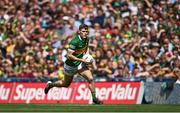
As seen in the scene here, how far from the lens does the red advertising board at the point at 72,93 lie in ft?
73.7

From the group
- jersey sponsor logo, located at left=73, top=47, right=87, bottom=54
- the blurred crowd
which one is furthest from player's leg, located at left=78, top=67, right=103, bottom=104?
the blurred crowd

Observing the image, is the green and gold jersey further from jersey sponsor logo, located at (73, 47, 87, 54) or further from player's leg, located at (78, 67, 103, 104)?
player's leg, located at (78, 67, 103, 104)

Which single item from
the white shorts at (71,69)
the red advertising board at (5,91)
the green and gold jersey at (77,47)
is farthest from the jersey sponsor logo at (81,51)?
the red advertising board at (5,91)

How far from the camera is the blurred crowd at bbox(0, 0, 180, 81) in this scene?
23859mm

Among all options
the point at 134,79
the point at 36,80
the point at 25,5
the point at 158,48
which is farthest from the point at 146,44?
the point at 25,5

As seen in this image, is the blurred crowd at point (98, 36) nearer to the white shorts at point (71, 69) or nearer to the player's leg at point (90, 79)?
the white shorts at point (71, 69)

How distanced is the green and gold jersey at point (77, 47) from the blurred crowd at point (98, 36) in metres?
3.85

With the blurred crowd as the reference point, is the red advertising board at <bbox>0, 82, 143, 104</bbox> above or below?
below

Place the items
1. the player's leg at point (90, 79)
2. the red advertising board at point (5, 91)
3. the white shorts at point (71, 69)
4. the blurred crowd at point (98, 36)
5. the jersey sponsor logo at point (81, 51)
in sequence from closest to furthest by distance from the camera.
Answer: the player's leg at point (90, 79)
the jersey sponsor logo at point (81, 51)
the white shorts at point (71, 69)
the red advertising board at point (5, 91)
the blurred crowd at point (98, 36)

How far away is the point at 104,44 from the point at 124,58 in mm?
1087

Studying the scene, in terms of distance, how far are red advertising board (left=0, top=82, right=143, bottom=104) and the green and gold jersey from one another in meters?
3.78

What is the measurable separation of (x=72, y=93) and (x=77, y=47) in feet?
15.2

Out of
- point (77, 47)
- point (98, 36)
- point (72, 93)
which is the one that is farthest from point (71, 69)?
point (98, 36)

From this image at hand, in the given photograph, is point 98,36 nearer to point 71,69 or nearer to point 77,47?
point 71,69
